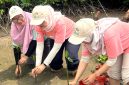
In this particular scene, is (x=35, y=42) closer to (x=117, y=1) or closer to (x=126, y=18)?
(x=126, y=18)

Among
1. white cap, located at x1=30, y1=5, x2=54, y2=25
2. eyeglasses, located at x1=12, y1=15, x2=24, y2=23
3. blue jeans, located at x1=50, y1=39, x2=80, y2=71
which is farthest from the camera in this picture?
blue jeans, located at x1=50, y1=39, x2=80, y2=71

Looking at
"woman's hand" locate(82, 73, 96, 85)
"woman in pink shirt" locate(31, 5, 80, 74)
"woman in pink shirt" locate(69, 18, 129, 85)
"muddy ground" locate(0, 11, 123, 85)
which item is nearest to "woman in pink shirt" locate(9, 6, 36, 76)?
"muddy ground" locate(0, 11, 123, 85)

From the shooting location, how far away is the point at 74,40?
10.3ft

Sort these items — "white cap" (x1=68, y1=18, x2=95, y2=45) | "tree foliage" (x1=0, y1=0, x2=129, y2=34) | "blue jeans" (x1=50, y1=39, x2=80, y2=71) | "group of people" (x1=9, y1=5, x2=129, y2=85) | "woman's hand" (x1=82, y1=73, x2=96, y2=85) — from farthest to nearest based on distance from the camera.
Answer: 1. "tree foliage" (x1=0, y1=0, x2=129, y2=34)
2. "blue jeans" (x1=50, y1=39, x2=80, y2=71)
3. "woman's hand" (x1=82, y1=73, x2=96, y2=85)
4. "group of people" (x1=9, y1=5, x2=129, y2=85)
5. "white cap" (x1=68, y1=18, x2=95, y2=45)

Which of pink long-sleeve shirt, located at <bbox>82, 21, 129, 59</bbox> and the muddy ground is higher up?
pink long-sleeve shirt, located at <bbox>82, 21, 129, 59</bbox>

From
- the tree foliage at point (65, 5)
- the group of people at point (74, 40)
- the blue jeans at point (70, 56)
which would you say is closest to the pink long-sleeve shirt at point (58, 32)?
the group of people at point (74, 40)

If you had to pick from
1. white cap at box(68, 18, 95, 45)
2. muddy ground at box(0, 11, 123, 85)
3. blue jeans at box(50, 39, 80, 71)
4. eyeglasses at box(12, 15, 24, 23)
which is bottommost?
muddy ground at box(0, 11, 123, 85)

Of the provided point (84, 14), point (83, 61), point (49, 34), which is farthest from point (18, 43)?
point (84, 14)

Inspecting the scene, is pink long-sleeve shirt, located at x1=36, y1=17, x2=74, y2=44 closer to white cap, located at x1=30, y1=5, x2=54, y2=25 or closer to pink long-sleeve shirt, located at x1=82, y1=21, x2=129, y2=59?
white cap, located at x1=30, y1=5, x2=54, y2=25

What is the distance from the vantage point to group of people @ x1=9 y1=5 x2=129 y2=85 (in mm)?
3211

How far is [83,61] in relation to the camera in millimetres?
3512

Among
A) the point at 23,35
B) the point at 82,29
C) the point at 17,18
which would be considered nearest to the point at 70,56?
the point at 23,35

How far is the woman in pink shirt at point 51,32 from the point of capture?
3684mm

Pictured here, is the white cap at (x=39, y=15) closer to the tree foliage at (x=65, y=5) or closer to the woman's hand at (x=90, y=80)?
the woman's hand at (x=90, y=80)
